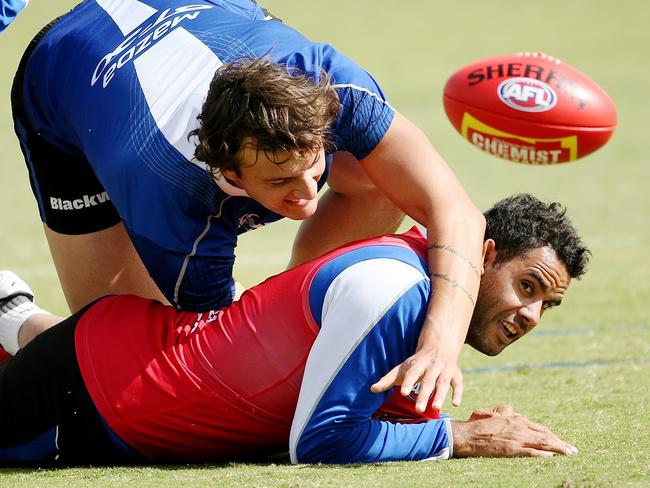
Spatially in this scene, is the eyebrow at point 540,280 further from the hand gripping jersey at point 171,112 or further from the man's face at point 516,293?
the hand gripping jersey at point 171,112

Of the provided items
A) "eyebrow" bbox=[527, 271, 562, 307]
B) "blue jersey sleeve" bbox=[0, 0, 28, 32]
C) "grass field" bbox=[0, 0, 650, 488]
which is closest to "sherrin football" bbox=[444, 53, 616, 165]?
"grass field" bbox=[0, 0, 650, 488]

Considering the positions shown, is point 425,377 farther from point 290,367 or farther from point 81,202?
point 81,202

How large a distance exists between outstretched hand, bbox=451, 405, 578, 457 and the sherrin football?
2.09 meters

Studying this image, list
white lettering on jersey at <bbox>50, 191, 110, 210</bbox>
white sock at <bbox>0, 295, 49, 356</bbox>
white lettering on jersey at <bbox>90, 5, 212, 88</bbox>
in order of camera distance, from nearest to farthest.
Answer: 1. white lettering on jersey at <bbox>90, 5, 212, 88</bbox>
2. white sock at <bbox>0, 295, 49, 356</bbox>
3. white lettering on jersey at <bbox>50, 191, 110, 210</bbox>

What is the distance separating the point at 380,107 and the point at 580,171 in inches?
428

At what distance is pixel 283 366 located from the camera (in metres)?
3.58

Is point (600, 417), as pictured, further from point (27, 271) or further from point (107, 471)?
point (27, 271)

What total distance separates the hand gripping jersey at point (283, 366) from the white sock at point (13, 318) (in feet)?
2.70

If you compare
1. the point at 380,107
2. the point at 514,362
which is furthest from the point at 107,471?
the point at 514,362

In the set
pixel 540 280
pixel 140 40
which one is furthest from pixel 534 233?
pixel 140 40

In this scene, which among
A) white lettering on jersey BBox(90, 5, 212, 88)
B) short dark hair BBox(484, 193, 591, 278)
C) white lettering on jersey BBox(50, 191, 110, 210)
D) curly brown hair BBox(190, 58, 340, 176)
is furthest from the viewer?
white lettering on jersey BBox(50, 191, 110, 210)

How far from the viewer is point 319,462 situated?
3553 millimetres

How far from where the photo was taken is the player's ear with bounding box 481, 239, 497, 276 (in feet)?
12.5

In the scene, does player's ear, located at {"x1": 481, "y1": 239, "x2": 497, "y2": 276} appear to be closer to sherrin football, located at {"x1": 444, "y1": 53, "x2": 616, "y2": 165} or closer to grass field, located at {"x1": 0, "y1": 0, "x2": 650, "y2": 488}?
Answer: grass field, located at {"x1": 0, "y1": 0, "x2": 650, "y2": 488}
